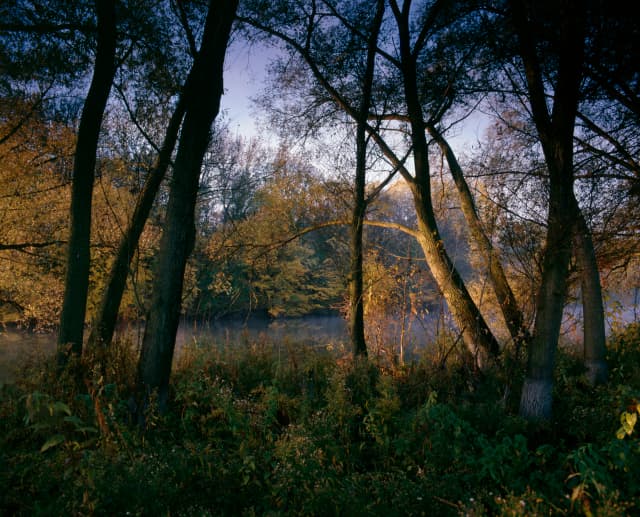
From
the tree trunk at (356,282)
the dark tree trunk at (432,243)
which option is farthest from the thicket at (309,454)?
the tree trunk at (356,282)

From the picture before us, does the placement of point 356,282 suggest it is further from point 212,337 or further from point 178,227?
point 178,227

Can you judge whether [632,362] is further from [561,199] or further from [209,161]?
[209,161]

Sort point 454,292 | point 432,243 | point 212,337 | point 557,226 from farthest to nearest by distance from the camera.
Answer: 1. point 212,337
2. point 432,243
3. point 454,292
4. point 557,226

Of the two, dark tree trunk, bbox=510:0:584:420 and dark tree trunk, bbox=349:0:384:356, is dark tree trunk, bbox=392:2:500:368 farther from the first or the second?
dark tree trunk, bbox=510:0:584:420

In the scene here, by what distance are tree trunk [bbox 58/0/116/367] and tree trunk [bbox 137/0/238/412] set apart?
136 cm

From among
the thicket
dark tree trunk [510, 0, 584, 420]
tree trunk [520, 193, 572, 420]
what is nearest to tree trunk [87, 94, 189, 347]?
the thicket

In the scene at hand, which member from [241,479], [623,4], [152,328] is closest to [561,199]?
[623,4]

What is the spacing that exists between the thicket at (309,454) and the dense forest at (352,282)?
25 mm

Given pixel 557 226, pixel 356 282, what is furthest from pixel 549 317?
pixel 356 282

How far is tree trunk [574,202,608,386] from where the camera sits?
6160mm

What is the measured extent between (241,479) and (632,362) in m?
6.52

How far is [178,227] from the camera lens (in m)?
4.77

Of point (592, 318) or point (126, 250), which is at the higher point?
point (126, 250)

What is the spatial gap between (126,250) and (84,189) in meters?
1.18
